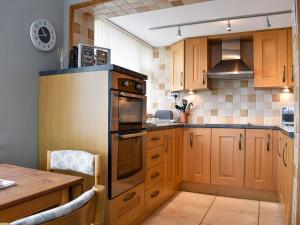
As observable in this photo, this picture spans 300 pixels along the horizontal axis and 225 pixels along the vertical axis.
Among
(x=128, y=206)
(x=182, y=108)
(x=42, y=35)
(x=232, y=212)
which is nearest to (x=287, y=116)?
(x=232, y=212)

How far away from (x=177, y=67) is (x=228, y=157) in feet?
5.15

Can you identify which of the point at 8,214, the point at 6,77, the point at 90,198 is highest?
the point at 6,77

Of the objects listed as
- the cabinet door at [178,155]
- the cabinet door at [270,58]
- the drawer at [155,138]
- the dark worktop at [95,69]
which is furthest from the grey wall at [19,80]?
the cabinet door at [270,58]

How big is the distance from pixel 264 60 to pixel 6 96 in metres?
3.12

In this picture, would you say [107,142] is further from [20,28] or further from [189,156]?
[189,156]

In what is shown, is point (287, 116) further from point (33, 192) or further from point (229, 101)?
point (33, 192)

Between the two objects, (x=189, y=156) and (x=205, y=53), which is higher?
(x=205, y=53)

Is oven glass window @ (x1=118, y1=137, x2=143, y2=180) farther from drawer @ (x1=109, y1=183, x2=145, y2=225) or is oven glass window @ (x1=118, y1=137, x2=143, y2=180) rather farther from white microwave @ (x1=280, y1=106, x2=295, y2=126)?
white microwave @ (x1=280, y1=106, x2=295, y2=126)

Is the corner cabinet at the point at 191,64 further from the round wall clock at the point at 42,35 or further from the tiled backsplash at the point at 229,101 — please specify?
the round wall clock at the point at 42,35

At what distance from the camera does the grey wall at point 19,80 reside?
1.78 m

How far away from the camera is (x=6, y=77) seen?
1.79 metres

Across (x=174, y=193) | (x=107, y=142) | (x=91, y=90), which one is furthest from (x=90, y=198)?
(x=174, y=193)

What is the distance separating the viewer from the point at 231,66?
355cm

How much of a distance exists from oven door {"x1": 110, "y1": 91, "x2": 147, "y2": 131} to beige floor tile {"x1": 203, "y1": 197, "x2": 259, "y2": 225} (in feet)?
3.88
